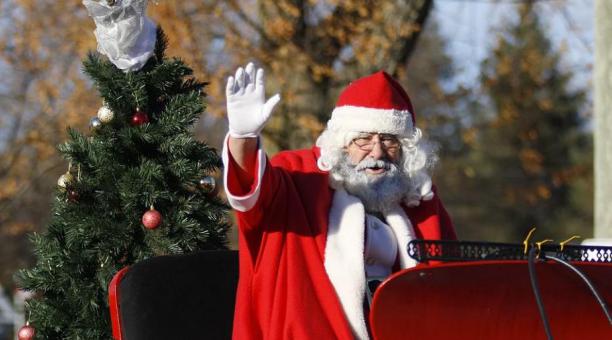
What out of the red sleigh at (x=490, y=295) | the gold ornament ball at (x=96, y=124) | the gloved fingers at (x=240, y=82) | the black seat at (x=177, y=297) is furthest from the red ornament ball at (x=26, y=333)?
Result: the red sleigh at (x=490, y=295)

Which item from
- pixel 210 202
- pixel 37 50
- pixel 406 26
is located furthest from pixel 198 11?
pixel 210 202

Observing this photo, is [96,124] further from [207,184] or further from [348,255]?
[348,255]

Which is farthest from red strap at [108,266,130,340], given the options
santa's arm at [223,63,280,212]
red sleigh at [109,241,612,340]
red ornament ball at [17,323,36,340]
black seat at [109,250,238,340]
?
red sleigh at [109,241,612,340]

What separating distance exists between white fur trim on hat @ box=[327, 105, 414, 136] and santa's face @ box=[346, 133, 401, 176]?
0.03 meters

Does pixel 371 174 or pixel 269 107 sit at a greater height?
pixel 269 107

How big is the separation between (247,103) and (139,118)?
1090 mm

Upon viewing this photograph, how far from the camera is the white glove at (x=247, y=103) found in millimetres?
3334

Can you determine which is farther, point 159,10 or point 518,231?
point 518,231

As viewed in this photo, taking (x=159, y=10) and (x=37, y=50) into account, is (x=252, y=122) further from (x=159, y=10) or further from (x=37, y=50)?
(x=37, y=50)

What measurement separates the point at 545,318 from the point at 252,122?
41.7 inches

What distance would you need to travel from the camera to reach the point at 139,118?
14.2 ft

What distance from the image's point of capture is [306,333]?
3.52 m

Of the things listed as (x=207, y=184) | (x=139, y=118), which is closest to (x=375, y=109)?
(x=207, y=184)

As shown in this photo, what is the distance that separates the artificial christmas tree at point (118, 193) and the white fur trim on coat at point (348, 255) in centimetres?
77
